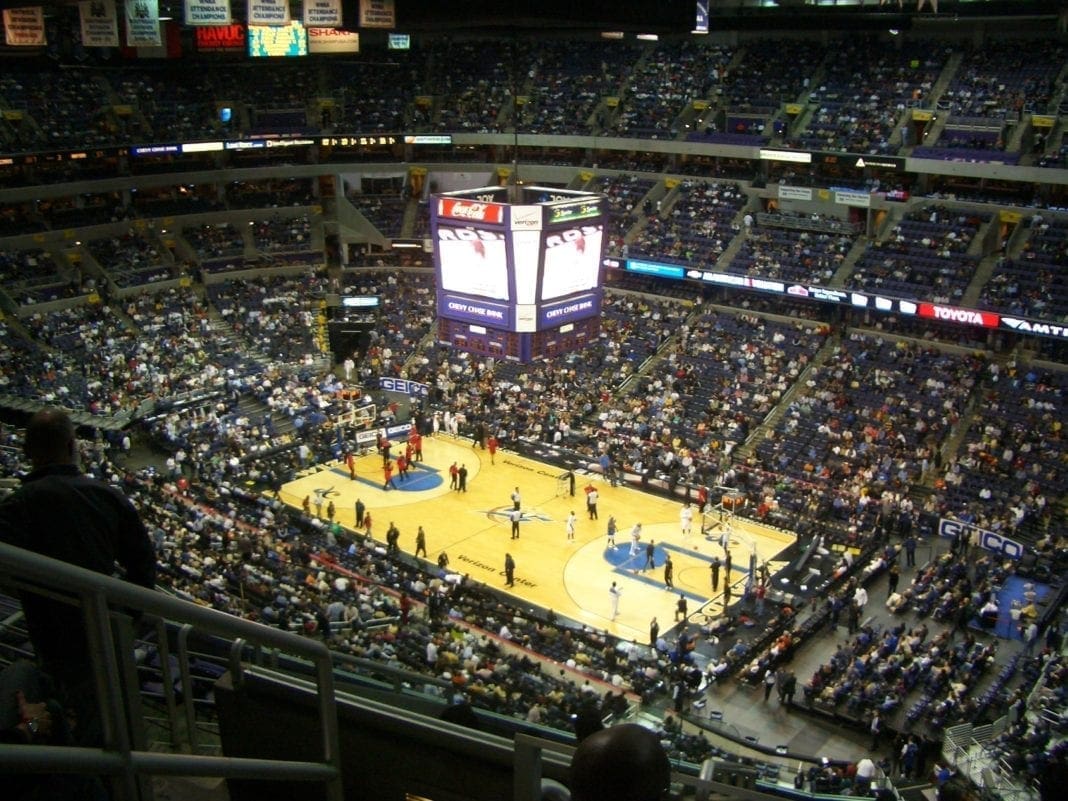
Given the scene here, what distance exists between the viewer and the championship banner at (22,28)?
27125 mm

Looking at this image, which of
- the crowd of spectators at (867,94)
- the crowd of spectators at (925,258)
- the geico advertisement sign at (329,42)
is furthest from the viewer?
the geico advertisement sign at (329,42)

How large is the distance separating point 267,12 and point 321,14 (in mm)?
1637

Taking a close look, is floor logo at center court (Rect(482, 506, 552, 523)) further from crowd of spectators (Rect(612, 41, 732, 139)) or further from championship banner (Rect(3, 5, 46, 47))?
crowd of spectators (Rect(612, 41, 732, 139))

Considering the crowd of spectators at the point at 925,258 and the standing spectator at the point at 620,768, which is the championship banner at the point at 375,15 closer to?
the crowd of spectators at the point at 925,258

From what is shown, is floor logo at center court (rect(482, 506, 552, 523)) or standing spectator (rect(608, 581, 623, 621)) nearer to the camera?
standing spectator (rect(608, 581, 623, 621))

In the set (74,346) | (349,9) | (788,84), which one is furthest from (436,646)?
(788,84)

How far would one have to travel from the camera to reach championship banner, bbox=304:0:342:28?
2527cm

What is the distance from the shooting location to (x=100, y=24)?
27.1 metres

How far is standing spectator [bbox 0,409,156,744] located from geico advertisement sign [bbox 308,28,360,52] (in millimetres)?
41042

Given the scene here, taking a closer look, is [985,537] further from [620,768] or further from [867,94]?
[620,768]

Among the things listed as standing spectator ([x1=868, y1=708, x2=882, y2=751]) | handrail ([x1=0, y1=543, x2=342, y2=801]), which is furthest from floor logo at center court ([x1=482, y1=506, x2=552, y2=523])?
handrail ([x1=0, y1=543, x2=342, y2=801])

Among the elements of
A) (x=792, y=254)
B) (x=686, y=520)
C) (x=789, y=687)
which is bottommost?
(x=686, y=520)

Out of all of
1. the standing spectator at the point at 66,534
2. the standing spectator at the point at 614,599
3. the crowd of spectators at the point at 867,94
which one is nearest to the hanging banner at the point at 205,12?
the standing spectator at the point at 614,599

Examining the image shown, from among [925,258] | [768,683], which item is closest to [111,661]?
[768,683]
